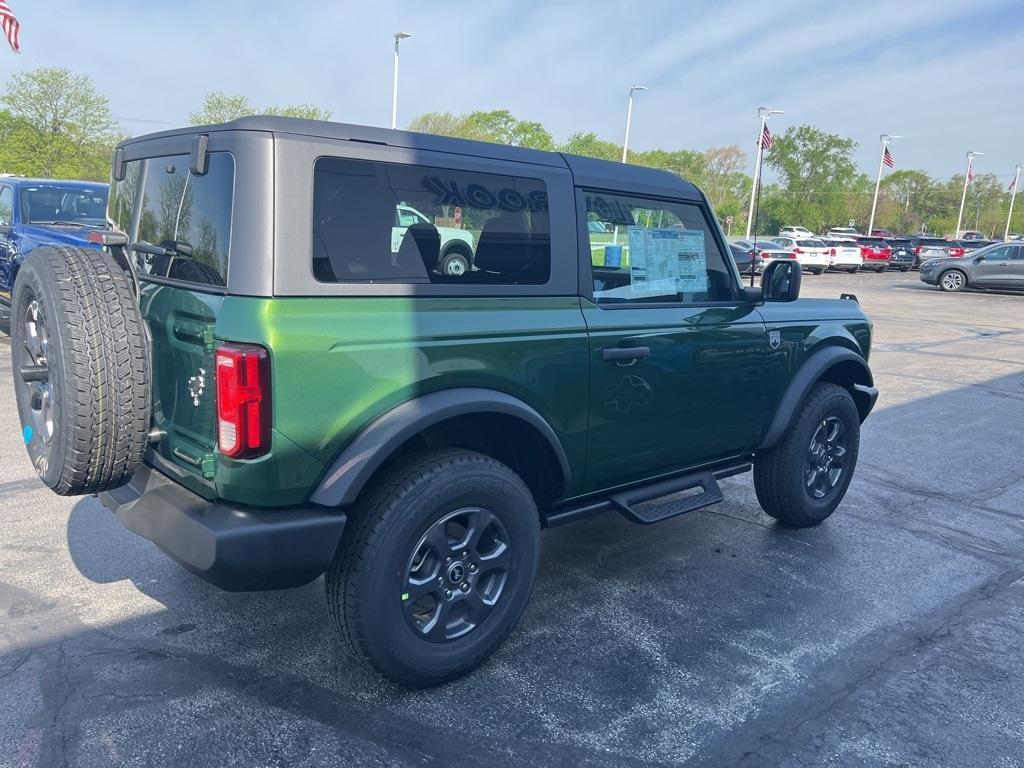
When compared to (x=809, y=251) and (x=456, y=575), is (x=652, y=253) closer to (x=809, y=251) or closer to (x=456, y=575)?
(x=456, y=575)

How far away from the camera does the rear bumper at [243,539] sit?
2369 millimetres

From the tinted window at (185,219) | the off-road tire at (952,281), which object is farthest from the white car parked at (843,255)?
the tinted window at (185,219)

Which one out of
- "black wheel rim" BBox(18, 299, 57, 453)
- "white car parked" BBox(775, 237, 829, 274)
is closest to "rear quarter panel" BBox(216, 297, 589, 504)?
"black wheel rim" BBox(18, 299, 57, 453)

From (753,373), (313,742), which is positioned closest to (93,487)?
(313,742)

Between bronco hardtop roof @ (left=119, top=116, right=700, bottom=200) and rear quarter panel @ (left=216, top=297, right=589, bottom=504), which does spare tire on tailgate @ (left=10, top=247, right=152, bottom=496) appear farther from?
bronco hardtop roof @ (left=119, top=116, right=700, bottom=200)

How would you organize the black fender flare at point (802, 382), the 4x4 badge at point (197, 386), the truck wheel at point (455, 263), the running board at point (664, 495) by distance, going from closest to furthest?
1. the 4x4 badge at point (197, 386)
2. the truck wheel at point (455, 263)
3. the running board at point (664, 495)
4. the black fender flare at point (802, 382)

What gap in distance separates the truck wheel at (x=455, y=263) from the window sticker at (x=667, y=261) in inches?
36.2

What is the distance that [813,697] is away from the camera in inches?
113

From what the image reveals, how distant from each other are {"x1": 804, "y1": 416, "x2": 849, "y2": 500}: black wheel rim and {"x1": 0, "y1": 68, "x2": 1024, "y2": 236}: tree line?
13.2ft

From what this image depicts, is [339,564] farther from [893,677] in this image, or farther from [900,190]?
[900,190]

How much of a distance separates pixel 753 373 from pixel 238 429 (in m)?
2.58

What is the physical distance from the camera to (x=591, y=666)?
304cm

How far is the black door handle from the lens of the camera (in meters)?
3.19

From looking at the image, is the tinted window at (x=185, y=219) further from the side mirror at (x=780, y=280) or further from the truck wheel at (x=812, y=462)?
the truck wheel at (x=812, y=462)
